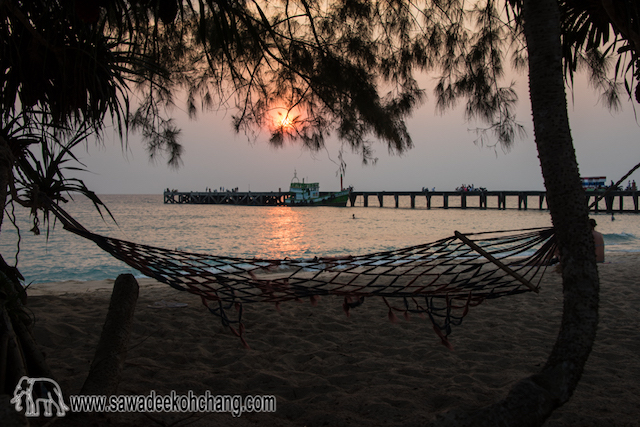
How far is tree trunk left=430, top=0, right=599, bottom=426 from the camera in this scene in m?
1.24

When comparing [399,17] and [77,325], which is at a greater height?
[399,17]

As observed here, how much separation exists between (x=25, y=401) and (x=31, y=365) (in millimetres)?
168

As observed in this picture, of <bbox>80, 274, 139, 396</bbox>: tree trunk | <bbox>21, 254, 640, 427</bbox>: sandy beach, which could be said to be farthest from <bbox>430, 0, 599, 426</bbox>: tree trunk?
<bbox>80, 274, 139, 396</bbox>: tree trunk

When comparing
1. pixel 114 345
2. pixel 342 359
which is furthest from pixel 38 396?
pixel 342 359

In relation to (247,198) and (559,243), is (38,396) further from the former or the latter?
(247,198)

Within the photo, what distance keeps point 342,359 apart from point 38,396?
1.58 meters

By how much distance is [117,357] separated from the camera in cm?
148

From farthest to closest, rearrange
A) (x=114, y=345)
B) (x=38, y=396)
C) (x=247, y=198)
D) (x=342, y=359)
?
(x=247, y=198) < (x=342, y=359) < (x=114, y=345) < (x=38, y=396)

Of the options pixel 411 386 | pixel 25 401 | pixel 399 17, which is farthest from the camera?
pixel 399 17

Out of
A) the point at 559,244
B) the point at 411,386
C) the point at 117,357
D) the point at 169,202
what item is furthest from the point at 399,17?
the point at 169,202

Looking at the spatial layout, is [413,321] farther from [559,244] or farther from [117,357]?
[117,357]

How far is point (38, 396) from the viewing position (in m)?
1.31

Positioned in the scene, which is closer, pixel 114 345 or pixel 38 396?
pixel 38 396

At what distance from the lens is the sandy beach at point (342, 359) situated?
177 cm
